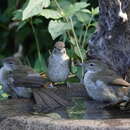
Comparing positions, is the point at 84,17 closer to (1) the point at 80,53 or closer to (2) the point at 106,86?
(1) the point at 80,53

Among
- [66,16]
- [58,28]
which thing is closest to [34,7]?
[58,28]

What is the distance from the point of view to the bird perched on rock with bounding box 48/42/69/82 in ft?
18.7

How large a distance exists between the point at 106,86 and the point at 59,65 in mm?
→ 1079

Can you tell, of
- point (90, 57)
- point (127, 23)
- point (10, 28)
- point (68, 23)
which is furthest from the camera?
point (10, 28)

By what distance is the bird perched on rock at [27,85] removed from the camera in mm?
4742

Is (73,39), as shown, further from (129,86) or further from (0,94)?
(129,86)

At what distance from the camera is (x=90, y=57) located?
5.42 meters

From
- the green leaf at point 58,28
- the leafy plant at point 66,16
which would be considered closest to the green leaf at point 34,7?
the leafy plant at point 66,16

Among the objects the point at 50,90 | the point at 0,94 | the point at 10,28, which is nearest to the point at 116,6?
the point at 50,90

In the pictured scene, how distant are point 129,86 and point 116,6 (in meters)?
0.75

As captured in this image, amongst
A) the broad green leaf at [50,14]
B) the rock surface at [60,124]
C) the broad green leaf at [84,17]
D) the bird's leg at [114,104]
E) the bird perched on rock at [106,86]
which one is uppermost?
the broad green leaf at [50,14]

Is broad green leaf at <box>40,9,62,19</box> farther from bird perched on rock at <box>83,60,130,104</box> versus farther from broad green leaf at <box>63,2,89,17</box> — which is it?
bird perched on rock at <box>83,60,130,104</box>

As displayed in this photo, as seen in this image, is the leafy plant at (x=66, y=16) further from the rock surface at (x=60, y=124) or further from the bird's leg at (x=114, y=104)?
the rock surface at (x=60, y=124)

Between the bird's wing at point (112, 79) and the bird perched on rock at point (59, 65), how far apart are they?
0.76 metres
